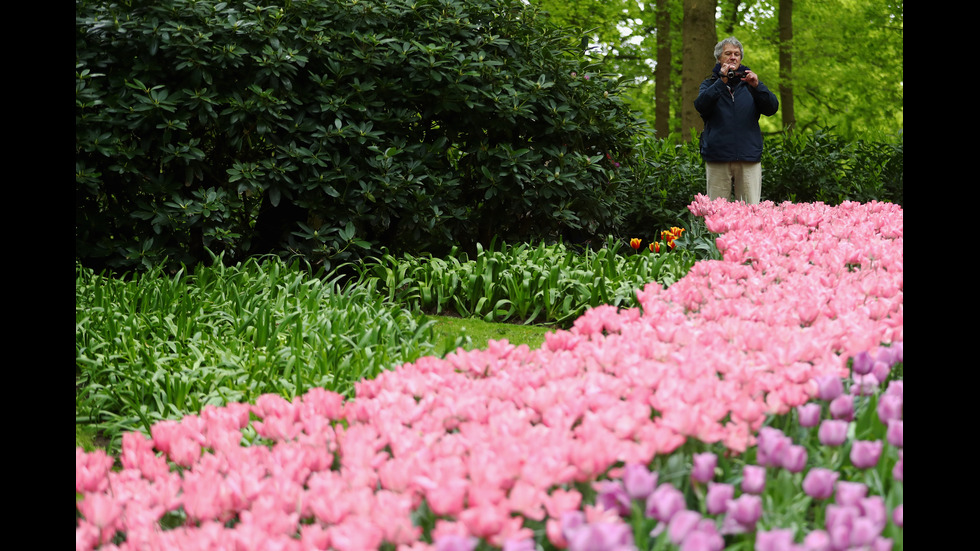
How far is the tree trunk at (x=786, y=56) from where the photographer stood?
53.5 feet

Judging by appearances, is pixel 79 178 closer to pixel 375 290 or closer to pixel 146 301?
pixel 146 301

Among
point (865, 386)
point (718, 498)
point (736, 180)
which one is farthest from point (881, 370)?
point (736, 180)

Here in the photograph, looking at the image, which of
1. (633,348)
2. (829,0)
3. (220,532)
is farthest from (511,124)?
(829,0)

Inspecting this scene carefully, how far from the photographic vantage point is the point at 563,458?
1534 millimetres

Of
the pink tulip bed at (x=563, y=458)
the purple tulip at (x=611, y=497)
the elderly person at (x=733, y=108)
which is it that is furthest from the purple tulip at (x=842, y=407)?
the elderly person at (x=733, y=108)

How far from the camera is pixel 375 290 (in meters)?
5.05

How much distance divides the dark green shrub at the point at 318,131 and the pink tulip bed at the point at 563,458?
11.2 ft

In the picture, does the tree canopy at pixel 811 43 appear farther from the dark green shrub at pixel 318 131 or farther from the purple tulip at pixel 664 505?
the purple tulip at pixel 664 505

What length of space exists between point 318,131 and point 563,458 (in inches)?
174

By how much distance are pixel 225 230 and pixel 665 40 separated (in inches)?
477

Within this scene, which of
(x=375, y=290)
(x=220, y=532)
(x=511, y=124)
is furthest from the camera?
(x=511, y=124)

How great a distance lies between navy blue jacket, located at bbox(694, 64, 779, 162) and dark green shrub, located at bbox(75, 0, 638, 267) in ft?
3.39

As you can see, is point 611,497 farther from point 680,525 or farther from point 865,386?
point 865,386

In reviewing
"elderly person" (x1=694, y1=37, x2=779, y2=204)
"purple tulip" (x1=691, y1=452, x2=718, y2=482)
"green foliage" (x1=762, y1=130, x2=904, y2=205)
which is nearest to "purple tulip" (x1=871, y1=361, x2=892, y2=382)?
"purple tulip" (x1=691, y1=452, x2=718, y2=482)
